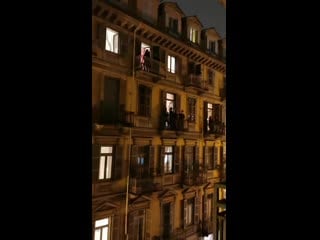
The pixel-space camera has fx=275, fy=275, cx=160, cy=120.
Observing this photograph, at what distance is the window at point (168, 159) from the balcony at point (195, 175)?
0.21m

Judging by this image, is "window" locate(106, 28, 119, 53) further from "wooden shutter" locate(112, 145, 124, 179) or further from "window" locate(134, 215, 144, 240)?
"window" locate(134, 215, 144, 240)

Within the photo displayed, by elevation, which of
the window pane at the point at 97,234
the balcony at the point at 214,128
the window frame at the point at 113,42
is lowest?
the window pane at the point at 97,234

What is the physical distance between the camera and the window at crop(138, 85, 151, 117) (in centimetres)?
227

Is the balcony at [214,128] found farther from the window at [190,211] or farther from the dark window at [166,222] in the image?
the dark window at [166,222]

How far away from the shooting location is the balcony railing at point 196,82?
280 centimetres

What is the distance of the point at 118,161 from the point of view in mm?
2082

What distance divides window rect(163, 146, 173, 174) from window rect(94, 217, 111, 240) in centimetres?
76

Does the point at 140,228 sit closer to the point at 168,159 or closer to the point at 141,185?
the point at 141,185

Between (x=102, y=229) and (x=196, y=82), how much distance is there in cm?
170

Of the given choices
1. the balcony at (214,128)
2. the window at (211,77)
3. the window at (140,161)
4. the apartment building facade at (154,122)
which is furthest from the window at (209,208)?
the window at (211,77)
